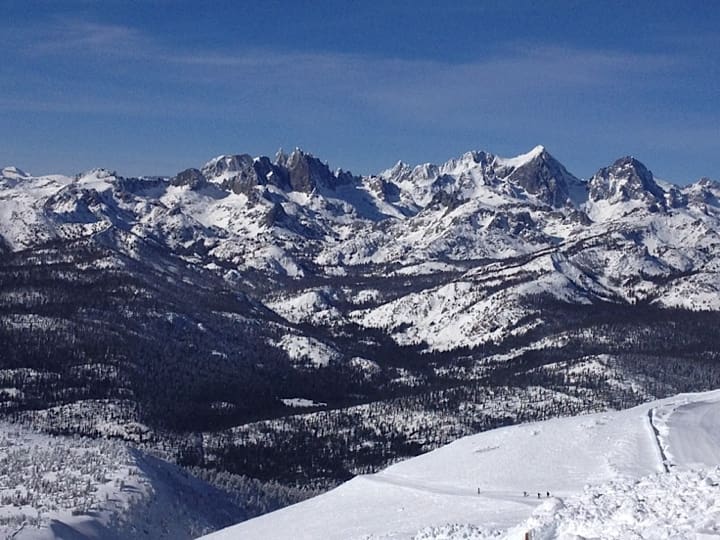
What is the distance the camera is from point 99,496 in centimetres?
15238

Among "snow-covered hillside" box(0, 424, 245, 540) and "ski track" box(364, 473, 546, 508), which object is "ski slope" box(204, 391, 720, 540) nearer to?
"ski track" box(364, 473, 546, 508)

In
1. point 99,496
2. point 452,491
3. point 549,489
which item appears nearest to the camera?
point 549,489

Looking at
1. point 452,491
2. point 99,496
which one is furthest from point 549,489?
point 99,496

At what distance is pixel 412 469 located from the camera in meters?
116

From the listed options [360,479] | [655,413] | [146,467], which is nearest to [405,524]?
[360,479]

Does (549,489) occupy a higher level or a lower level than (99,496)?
higher

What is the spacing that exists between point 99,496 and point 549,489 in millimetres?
86562

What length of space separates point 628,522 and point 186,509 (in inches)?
4635

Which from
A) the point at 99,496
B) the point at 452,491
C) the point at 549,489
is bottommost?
the point at 99,496

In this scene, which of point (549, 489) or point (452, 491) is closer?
point (549, 489)

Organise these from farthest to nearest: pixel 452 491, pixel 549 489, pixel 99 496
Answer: pixel 99 496
pixel 452 491
pixel 549 489

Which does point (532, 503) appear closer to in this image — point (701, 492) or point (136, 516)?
point (701, 492)

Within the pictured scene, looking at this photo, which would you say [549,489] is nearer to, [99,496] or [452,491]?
[452,491]

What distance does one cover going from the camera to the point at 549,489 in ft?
301
